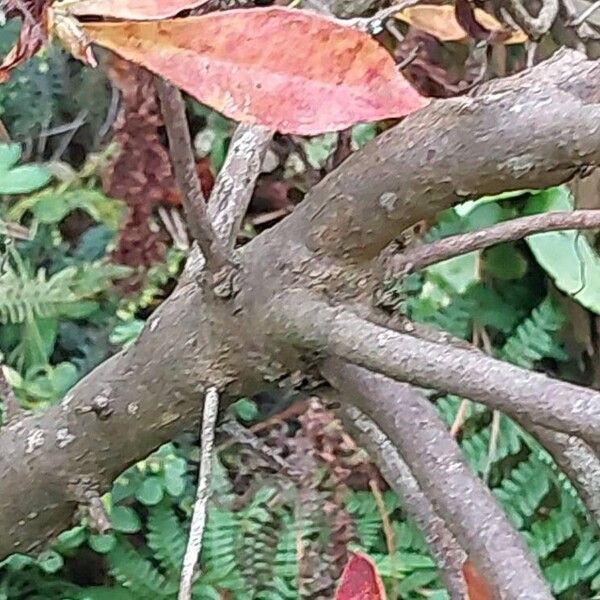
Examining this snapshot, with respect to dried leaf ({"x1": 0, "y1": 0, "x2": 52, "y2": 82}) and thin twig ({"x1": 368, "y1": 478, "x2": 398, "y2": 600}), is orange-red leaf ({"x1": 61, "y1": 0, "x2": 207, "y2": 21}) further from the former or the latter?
thin twig ({"x1": 368, "y1": 478, "x2": 398, "y2": 600})

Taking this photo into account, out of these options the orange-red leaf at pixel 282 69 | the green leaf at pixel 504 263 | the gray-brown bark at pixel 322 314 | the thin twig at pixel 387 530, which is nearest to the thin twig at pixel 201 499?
the gray-brown bark at pixel 322 314

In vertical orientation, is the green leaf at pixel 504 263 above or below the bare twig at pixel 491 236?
below

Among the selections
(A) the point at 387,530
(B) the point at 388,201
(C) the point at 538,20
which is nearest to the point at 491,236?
(B) the point at 388,201

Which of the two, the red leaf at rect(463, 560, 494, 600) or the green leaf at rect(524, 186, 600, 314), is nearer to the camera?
the red leaf at rect(463, 560, 494, 600)

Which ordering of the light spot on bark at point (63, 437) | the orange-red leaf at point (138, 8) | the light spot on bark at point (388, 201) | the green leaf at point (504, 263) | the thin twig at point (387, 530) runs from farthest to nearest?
1. the green leaf at point (504, 263)
2. the thin twig at point (387, 530)
3. the light spot on bark at point (63, 437)
4. the light spot on bark at point (388, 201)
5. the orange-red leaf at point (138, 8)

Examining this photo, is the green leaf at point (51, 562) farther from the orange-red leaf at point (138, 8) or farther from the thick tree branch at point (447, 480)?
the orange-red leaf at point (138, 8)

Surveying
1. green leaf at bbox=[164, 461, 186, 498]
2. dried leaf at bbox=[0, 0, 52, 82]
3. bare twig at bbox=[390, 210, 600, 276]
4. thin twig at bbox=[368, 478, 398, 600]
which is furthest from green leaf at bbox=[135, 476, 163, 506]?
dried leaf at bbox=[0, 0, 52, 82]
